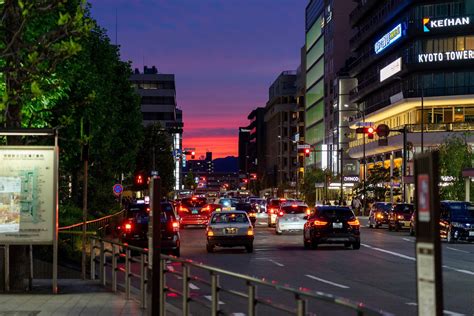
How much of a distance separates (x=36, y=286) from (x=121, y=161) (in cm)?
4391

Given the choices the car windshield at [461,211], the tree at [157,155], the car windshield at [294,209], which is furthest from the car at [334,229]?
the tree at [157,155]

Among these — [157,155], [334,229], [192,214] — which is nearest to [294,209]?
[192,214]

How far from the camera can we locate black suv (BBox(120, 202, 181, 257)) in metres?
31.0

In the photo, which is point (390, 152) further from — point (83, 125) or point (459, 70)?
point (83, 125)

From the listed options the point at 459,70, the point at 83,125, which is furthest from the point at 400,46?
the point at 83,125

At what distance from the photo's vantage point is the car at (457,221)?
40406 mm

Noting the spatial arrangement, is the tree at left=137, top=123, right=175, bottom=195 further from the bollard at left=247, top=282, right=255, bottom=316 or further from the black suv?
the bollard at left=247, top=282, right=255, bottom=316

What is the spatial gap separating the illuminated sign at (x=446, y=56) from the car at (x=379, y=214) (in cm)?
4150

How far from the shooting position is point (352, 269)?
2558 cm

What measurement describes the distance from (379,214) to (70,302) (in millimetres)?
44670

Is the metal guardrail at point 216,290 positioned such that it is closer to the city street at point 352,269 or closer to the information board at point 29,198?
the city street at point 352,269

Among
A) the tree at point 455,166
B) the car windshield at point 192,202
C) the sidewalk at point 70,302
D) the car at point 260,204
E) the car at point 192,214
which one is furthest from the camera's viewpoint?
Answer: the car at point 260,204

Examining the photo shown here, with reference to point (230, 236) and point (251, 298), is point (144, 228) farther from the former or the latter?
point (251, 298)

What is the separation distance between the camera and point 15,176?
16797 millimetres
